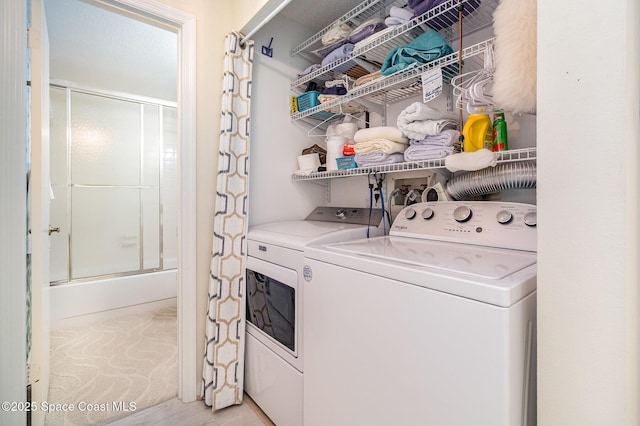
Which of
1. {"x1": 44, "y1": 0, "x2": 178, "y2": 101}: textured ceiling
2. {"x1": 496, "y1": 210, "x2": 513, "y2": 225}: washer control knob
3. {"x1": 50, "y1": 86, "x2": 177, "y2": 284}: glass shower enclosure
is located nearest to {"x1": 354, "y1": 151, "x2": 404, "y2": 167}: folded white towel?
{"x1": 496, "y1": 210, "x2": 513, "y2": 225}: washer control knob

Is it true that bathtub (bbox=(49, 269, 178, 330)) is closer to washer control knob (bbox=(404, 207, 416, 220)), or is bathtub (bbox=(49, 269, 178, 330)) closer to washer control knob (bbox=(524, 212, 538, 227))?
washer control knob (bbox=(404, 207, 416, 220))

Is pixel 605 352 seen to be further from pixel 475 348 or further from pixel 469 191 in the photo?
pixel 469 191

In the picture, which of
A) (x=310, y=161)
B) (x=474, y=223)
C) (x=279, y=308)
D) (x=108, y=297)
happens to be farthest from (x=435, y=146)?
(x=108, y=297)

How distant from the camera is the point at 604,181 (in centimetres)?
54

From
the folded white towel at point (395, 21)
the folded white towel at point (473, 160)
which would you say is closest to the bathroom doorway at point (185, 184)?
the folded white towel at point (395, 21)

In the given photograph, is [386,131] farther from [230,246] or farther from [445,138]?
[230,246]

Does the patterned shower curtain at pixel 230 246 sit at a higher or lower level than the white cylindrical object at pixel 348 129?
lower

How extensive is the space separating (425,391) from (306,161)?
5.24ft

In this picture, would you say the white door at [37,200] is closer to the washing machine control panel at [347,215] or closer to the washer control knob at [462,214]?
the washing machine control panel at [347,215]

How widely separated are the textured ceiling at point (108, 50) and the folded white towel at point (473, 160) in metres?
2.02

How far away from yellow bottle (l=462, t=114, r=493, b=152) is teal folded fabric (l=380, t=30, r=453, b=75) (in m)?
0.36

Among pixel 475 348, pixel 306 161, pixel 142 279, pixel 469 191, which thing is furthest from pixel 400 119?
pixel 142 279

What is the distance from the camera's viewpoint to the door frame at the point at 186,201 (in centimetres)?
169

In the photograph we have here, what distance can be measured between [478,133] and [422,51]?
484 millimetres
